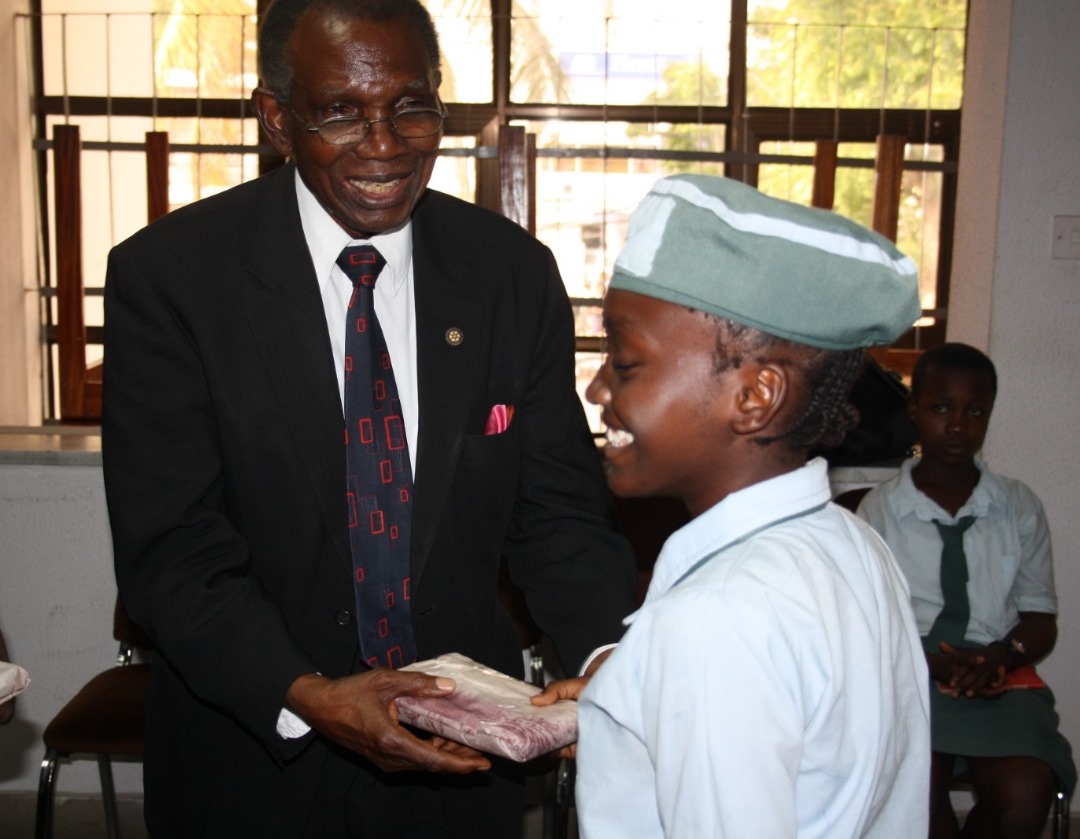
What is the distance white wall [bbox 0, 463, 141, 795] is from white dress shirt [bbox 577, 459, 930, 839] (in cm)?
267

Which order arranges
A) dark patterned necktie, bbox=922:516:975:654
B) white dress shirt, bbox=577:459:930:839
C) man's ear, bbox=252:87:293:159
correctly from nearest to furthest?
white dress shirt, bbox=577:459:930:839 < man's ear, bbox=252:87:293:159 < dark patterned necktie, bbox=922:516:975:654

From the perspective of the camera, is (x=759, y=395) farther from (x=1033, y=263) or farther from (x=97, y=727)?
(x=1033, y=263)

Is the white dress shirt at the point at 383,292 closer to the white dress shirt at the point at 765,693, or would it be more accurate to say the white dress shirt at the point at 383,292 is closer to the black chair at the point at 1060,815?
the white dress shirt at the point at 765,693

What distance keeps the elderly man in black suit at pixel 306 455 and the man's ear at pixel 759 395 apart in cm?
73

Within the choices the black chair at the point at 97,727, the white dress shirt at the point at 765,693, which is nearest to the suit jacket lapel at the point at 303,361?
the white dress shirt at the point at 765,693

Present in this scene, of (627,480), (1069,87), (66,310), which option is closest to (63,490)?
(66,310)

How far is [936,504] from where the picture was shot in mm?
3227

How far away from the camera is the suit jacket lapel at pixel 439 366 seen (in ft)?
6.21

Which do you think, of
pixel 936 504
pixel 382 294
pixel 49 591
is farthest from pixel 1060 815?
pixel 49 591

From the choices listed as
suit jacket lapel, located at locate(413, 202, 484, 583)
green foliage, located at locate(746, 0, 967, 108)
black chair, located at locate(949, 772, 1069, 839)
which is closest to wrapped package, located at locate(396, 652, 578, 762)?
suit jacket lapel, located at locate(413, 202, 484, 583)

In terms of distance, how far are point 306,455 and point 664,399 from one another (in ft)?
2.47

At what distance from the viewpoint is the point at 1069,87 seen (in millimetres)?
3502

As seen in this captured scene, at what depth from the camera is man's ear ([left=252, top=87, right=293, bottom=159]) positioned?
75.7 inches

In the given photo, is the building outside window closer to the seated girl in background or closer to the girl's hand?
the seated girl in background
